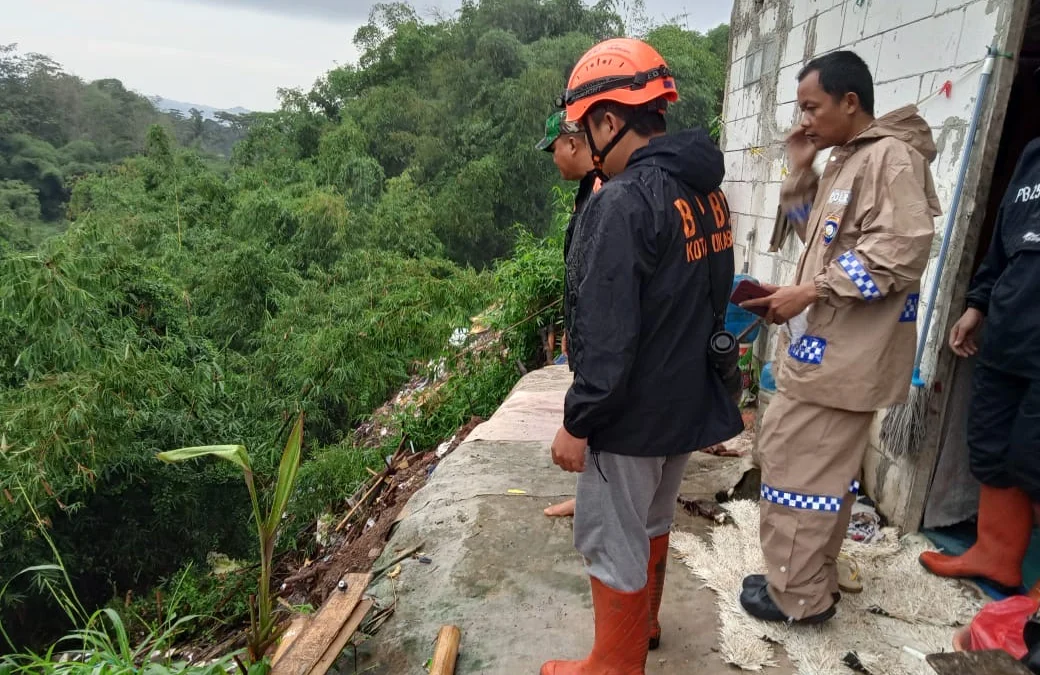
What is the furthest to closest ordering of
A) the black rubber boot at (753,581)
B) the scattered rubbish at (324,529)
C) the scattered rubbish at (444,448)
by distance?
the scattered rubbish at (444,448)
the scattered rubbish at (324,529)
the black rubber boot at (753,581)

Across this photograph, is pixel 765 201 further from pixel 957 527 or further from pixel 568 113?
pixel 568 113

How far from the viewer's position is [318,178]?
15.0 metres

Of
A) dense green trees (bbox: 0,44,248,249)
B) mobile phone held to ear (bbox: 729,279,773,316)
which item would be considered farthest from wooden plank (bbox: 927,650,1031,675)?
dense green trees (bbox: 0,44,248,249)

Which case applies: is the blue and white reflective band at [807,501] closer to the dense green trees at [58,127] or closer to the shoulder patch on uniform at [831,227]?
the shoulder patch on uniform at [831,227]

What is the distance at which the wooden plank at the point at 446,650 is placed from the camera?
199 centimetres

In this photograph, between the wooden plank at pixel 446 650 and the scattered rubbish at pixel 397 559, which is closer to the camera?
the wooden plank at pixel 446 650

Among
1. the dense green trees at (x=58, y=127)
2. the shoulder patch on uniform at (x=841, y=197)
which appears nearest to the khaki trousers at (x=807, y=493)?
the shoulder patch on uniform at (x=841, y=197)

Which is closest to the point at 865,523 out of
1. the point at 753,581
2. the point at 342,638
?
the point at 753,581

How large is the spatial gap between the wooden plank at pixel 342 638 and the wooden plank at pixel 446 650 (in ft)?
0.85

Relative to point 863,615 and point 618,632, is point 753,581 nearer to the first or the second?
point 863,615

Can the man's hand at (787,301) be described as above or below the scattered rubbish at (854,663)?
above

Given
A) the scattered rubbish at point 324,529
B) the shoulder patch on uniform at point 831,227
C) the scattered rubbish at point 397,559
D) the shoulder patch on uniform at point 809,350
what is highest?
the shoulder patch on uniform at point 831,227

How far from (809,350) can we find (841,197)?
0.45 m

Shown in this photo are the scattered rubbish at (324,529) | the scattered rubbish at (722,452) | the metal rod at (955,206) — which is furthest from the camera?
the scattered rubbish at (324,529)
